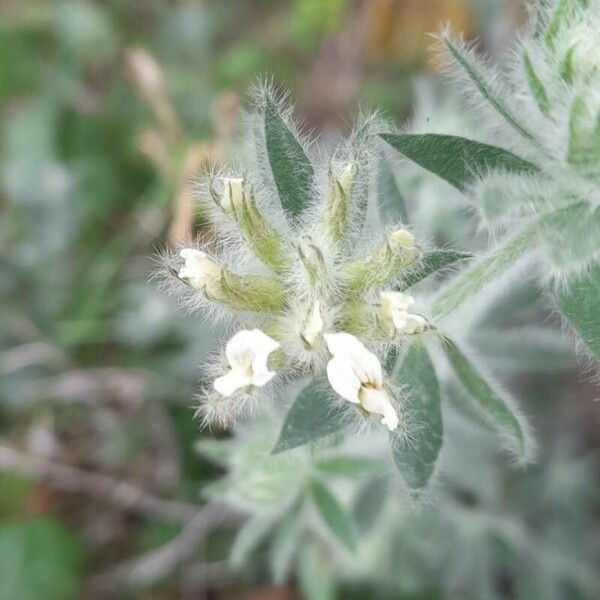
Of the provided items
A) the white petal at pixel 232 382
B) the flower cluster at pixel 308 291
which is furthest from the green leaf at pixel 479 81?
the white petal at pixel 232 382

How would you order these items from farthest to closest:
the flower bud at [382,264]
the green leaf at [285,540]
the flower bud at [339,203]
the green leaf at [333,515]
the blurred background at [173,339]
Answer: the blurred background at [173,339] < the green leaf at [285,540] < the green leaf at [333,515] < the flower bud at [339,203] < the flower bud at [382,264]

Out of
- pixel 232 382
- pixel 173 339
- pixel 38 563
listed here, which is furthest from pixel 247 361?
pixel 38 563

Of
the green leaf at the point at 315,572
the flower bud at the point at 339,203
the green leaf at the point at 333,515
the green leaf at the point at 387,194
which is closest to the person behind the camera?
the flower bud at the point at 339,203

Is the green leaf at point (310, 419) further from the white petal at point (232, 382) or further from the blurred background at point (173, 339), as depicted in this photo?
the blurred background at point (173, 339)

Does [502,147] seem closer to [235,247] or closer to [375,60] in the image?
[235,247]

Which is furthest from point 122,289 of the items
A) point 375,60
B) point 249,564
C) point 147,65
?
point 375,60

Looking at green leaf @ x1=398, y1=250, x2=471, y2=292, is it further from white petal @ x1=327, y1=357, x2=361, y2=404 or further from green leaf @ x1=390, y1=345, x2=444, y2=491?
white petal @ x1=327, y1=357, x2=361, y2=404

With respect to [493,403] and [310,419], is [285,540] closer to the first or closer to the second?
[493,403]
